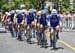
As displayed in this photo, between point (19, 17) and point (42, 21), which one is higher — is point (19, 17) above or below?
below

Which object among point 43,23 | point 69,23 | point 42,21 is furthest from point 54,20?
point 69,23

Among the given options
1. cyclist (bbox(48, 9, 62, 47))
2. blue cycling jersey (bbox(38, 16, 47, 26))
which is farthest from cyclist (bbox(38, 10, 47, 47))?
cyclist (bbox(48, 9, 62, 47))

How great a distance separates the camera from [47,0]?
6800 cm

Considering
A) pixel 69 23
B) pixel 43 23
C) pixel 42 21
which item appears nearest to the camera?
pixel 43 23

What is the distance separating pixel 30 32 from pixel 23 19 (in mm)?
1142

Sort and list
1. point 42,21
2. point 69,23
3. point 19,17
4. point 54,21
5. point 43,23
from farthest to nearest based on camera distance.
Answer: point 69,23 → point 19,17 → point 42,21 → point 43,23 → point 54,21

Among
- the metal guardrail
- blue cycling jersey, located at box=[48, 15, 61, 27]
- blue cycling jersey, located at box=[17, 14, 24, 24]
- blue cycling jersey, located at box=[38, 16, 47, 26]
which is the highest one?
blue cycling jersey, located at box=[48, 15, 61, 27]

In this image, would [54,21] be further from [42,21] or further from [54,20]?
[42,21]

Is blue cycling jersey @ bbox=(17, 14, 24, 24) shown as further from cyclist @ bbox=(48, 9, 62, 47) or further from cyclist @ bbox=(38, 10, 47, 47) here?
cyclist @ bbox=(48, 9, 62, 47)

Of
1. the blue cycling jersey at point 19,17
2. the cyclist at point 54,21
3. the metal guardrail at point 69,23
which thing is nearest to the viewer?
the cyclist at point 54,21

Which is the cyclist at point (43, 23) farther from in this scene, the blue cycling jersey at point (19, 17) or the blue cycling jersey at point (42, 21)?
the blue cycling jersey at point (19, 17)

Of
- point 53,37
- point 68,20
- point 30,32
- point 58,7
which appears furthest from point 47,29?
point 58,7

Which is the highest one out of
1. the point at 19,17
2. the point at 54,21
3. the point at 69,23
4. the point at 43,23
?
the point at 54,21

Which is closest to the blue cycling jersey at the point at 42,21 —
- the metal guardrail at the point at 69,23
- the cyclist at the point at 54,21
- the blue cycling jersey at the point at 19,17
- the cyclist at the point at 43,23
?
the cyclist at the point at 43,23
